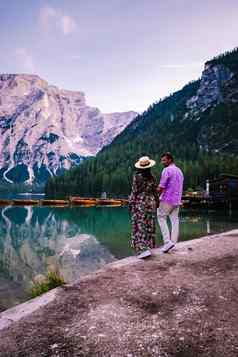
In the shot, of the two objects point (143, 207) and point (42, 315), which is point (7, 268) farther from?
point (42, 315)

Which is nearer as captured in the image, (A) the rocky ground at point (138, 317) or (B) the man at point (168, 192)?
(A) the rocky ground at point (138, 317)

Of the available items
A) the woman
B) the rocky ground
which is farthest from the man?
the rocky ground

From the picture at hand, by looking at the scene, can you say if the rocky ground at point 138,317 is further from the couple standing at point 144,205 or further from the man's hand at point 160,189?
the man's hand at point 160,189

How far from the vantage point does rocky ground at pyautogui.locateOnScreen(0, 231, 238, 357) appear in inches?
208

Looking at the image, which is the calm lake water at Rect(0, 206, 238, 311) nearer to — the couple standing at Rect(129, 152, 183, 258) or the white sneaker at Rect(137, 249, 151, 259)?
the white sneaker at Rect(137, 249, 151, 259)

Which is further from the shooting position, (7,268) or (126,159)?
(126,159)

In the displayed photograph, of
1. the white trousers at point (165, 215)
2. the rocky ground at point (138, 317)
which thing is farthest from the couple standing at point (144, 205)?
the rocky ground at point (138, 317)

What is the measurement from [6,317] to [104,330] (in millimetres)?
2104

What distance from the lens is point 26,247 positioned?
3062 centimetres

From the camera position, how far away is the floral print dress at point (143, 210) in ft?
33.1

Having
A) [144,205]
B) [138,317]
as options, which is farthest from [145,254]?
[138,317]

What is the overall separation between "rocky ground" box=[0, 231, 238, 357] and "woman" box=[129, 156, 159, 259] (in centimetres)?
104

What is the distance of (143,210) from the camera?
10.1m

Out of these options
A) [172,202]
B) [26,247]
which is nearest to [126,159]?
[26,247]
